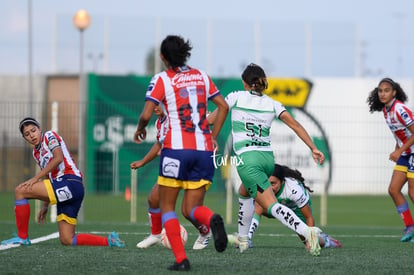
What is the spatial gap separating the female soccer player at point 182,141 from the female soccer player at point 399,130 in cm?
437

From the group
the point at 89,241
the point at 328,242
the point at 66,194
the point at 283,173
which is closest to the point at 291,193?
the point at 283,173

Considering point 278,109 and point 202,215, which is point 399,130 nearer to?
point 278,109

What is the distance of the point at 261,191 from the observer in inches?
379

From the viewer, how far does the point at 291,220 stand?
9.28 meters

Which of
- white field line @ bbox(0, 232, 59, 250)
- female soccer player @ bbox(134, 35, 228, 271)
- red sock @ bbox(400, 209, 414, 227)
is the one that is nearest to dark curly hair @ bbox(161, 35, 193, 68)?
female soccer player @ bbox(134, 35, 228, 271)

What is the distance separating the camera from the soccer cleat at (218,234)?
25.5 ft

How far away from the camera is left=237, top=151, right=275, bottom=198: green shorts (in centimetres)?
959

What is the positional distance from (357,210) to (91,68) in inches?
521

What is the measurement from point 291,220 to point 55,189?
2950 mm

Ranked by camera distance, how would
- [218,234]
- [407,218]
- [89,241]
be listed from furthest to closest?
1. [407,218]
2. [89,241]
3. [218,234]

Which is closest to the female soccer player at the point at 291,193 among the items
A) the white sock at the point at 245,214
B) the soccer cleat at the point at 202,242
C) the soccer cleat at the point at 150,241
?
the white sock at the point at 245,214

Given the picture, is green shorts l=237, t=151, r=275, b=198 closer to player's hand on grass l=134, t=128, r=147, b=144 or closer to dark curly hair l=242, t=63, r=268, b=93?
dark curly hair l=242, t=63, r=268, b=93

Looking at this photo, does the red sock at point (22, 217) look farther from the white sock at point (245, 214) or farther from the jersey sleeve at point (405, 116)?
the jersey sleeve at point (405, 116)

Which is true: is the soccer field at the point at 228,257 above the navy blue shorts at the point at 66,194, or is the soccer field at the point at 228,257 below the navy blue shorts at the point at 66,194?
below
